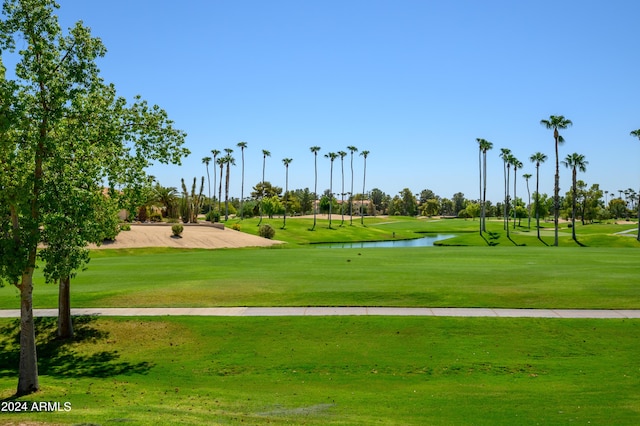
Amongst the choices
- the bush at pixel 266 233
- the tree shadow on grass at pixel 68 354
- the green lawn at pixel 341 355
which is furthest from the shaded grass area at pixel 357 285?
the bush at pixel 266 233

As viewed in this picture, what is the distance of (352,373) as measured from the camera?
16.7 metres

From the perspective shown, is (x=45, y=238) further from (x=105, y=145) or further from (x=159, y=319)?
(x=159, y=319)

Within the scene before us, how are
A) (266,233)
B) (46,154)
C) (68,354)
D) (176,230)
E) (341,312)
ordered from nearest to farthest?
(46,154) < (68,354) < (341,312) < (176,230) < (266,233)

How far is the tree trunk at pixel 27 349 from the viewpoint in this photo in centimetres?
1415

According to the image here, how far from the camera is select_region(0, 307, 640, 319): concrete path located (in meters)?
22.6

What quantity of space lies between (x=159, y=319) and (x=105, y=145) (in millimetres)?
9458

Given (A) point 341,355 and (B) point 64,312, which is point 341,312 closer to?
(A) point 341,355

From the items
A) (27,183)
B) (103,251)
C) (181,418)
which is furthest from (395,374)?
(103,251)

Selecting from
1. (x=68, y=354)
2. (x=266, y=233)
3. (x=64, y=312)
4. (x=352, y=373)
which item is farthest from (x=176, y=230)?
(x=352, y=373)

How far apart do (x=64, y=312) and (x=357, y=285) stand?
45.7 feet

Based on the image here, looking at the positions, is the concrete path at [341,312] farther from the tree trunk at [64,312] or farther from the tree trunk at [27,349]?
the tree trunk at [27,349]

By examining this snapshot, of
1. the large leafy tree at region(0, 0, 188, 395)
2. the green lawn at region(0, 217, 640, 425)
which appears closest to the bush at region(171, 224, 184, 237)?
the green lawn at region(0, 217, 640, 425)

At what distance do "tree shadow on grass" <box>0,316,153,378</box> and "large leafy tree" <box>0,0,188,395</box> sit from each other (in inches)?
119

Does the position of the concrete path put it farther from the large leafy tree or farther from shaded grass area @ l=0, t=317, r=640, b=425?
the large leafy tree
